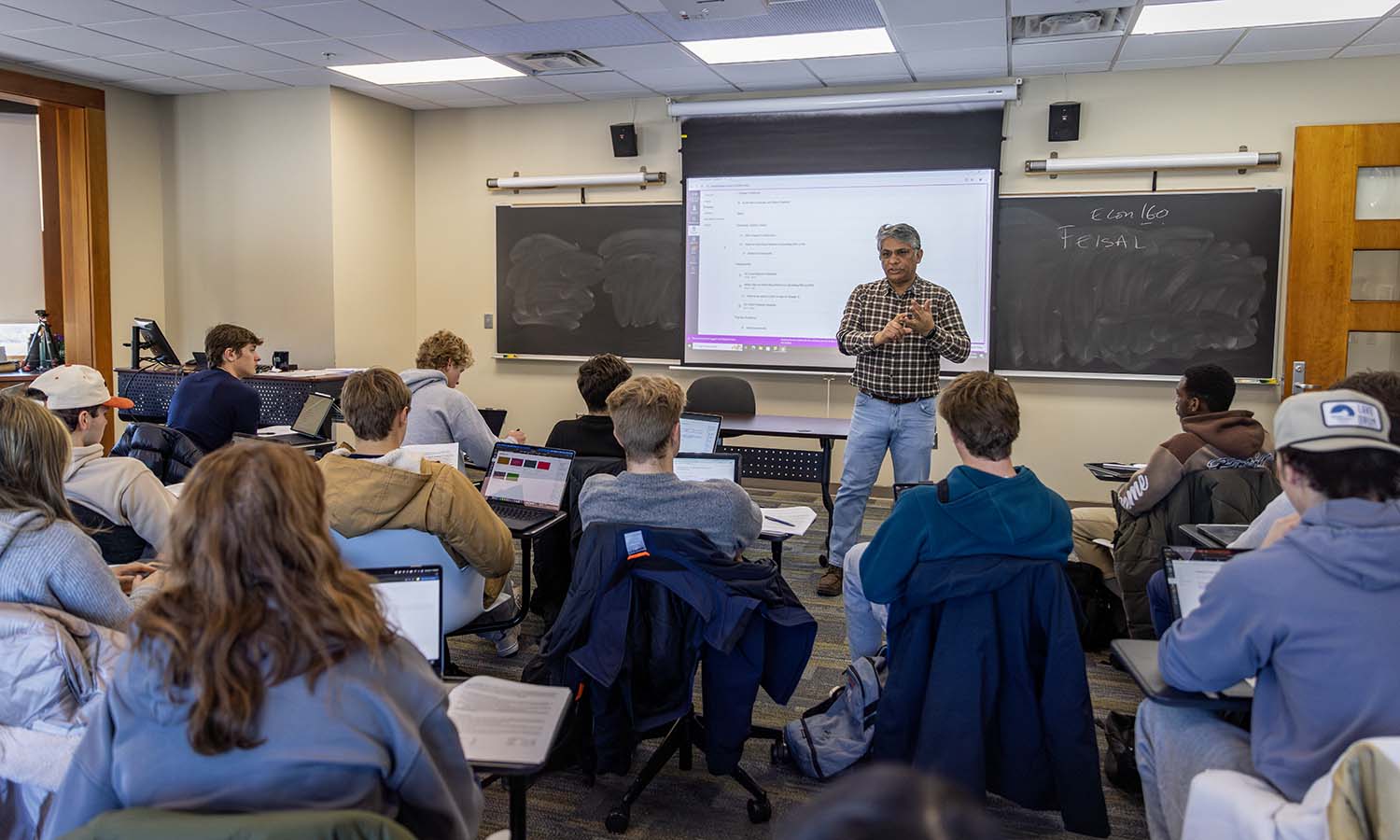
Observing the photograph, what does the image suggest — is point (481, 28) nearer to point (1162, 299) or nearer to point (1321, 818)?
point (1162, 299)

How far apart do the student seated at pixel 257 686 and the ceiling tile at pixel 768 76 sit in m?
4.98

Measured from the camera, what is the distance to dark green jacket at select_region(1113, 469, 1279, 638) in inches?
124

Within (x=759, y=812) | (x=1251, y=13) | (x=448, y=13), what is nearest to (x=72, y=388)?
(x=759, y=812)

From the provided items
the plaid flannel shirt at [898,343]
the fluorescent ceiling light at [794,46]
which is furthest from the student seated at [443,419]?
the fluorescent ceiling light at [794,46]

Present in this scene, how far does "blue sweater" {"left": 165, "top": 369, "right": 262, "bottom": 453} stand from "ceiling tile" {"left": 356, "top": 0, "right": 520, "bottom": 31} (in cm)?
191

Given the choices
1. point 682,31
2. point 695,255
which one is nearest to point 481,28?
point 682,31

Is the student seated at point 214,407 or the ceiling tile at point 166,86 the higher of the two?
the ceiling tile at point 166,86

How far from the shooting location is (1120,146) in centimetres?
568

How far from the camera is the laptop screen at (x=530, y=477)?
328cm

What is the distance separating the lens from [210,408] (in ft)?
13.3

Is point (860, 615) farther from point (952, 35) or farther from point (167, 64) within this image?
point (167, 64)

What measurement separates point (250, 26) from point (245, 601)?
4.74 metres

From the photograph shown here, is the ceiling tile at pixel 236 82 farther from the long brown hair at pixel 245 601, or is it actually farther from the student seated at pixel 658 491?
the long brown hair at pixel 245 601

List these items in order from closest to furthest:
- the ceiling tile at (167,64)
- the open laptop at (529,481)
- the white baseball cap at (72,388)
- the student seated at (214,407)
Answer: the white baseball cap at (72,388)
the open laptop at (529,481)
the student seated at (214,407)
the ceiling tile at (167,64)
